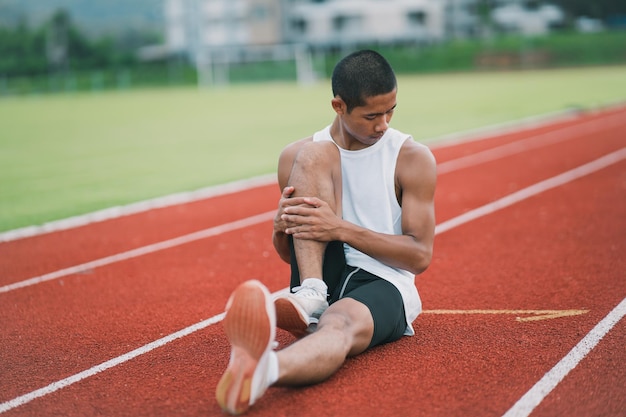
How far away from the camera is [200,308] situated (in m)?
5.38

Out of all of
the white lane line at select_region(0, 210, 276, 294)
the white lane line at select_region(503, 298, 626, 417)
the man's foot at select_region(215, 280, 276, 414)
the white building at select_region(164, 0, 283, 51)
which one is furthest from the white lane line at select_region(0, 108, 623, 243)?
the white building at select_region(164, 0, 283, 51)

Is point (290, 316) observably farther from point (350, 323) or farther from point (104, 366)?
point (104, 366)

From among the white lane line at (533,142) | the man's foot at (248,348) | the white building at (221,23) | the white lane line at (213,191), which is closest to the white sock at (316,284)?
the man's foot at (248,348)

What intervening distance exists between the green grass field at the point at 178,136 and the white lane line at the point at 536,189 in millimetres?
4358

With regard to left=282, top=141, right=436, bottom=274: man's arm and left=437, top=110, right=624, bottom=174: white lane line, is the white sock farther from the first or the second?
left=437, top=110, right=624, bottom=174: white lane line

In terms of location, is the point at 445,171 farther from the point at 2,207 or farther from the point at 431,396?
the point at 431,396

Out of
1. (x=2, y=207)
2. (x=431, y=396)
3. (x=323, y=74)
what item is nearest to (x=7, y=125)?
(x=2, y=207)

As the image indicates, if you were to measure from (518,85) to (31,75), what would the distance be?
1934 inches

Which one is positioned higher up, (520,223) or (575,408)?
(575,408)

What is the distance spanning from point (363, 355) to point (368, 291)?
0.35m

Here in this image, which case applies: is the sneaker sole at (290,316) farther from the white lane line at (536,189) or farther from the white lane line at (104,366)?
the white lane line at (536,189)

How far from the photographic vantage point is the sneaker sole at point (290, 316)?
371 centimetres

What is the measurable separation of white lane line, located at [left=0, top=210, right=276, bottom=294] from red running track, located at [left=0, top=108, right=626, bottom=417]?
2cm

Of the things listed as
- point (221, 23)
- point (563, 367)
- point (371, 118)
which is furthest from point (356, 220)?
point (221, 23)
